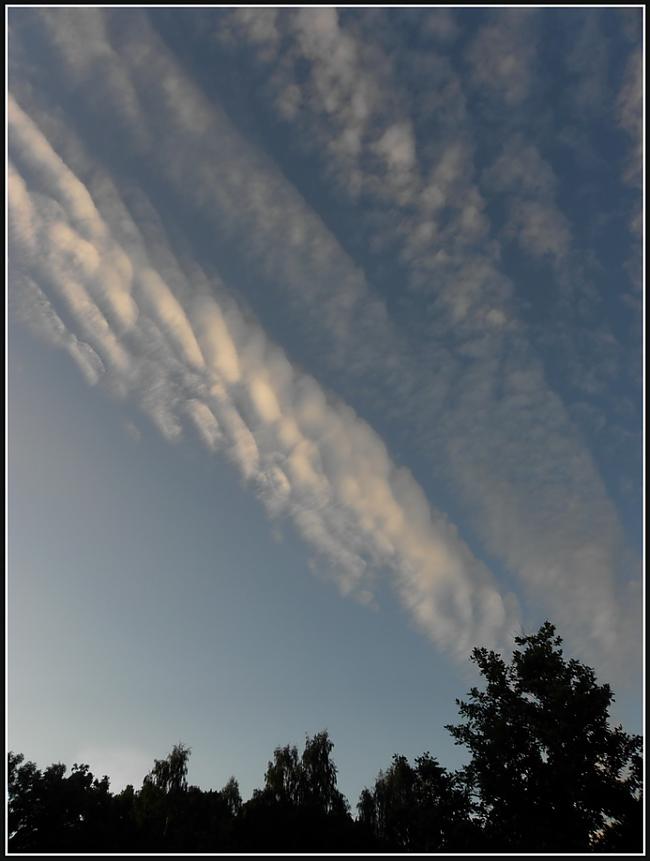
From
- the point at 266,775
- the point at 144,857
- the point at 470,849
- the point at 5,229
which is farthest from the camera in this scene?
the point at 266,775

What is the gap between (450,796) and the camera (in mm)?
21562

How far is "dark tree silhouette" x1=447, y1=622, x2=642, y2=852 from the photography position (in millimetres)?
19922

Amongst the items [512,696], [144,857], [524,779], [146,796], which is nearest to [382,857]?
[524,779]

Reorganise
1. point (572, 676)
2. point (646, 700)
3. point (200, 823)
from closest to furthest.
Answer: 1. point (646, 700)
2. point (572, 676)
3. point (200, 823)

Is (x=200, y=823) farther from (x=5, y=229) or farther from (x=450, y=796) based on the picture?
(x=5, y=229)

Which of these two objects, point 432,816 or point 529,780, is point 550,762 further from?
point 432,816

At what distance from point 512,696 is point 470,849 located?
6.50m

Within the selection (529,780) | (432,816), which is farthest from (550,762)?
(432,816)

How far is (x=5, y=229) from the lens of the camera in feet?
54.4

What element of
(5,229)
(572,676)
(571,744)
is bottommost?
(571,744)

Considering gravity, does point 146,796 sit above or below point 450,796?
below

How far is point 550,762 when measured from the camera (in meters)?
21.0

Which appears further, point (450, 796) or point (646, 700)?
point (450, 796)

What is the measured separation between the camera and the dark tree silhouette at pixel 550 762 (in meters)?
19.9
